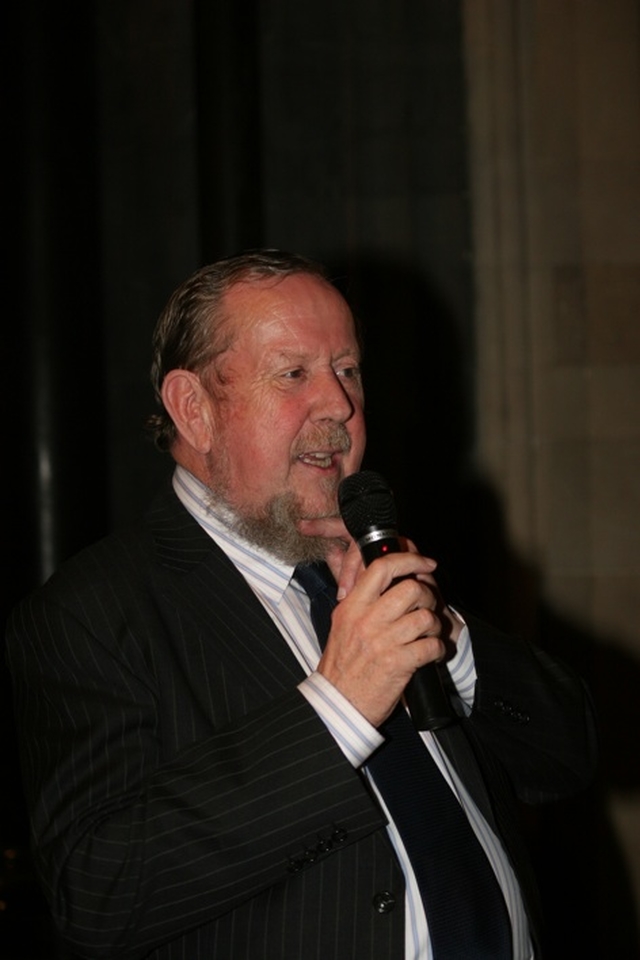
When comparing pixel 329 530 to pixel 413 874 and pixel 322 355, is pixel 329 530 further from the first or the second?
pixel 413 874

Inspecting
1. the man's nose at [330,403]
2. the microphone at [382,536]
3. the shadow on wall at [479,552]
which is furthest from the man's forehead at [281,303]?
the shadow on wall at [479,552]

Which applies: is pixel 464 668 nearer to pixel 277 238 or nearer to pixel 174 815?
pixel 174 815

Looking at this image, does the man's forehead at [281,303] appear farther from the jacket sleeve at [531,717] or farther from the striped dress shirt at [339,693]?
the jacket sleeve at [531,717]

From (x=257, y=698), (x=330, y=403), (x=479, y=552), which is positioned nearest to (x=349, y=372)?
(x=330, y=403)

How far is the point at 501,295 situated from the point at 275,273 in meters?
1.87

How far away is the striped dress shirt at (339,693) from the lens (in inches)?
63.3

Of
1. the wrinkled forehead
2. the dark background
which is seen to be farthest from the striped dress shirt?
the dark background

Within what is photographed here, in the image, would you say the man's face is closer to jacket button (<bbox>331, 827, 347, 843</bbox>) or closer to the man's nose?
the man's nose

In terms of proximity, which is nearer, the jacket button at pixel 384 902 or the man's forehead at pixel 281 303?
the jacket button at pixel 384 902

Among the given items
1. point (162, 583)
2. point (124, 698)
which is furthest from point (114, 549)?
point (124, 698)

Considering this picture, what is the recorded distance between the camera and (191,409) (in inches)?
83.0

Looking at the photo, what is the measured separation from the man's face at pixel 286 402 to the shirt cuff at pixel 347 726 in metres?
0.41

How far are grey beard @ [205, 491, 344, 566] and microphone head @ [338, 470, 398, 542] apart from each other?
14 centimetres

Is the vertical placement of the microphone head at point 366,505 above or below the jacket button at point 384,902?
above
